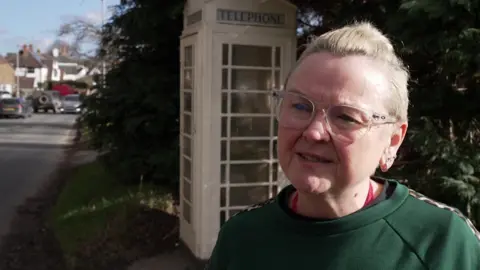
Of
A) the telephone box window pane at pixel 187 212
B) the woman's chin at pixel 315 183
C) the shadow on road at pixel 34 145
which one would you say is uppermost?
the woman's chin at pixel 315 183

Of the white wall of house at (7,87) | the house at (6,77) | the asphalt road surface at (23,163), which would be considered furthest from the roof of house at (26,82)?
the asphalt road surface at (23,163)

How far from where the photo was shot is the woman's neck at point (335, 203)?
172 centimetres

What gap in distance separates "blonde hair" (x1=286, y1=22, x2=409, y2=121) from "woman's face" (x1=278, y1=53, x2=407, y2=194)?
0.02m

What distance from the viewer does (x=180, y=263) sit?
6.32 m

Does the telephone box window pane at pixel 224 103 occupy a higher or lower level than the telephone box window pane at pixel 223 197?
higher

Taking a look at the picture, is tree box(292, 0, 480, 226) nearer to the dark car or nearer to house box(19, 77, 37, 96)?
the dark car

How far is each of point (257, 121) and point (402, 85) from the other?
406 centimetres

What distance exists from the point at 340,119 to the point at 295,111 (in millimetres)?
137

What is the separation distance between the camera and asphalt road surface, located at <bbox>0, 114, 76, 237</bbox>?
10.9m

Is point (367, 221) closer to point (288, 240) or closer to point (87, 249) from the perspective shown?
point (288, 240)

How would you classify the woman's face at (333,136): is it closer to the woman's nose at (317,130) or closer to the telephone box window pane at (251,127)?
the woman's nose at (317,130)

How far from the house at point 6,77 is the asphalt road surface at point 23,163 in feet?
216

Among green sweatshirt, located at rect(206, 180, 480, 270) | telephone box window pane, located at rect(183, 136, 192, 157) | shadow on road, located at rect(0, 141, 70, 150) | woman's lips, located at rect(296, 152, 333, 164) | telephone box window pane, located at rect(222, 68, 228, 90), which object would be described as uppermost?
telephone box window pane, located at rect(222, 68, 228, 90)

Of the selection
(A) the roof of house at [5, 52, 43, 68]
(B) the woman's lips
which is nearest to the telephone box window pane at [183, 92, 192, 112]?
(B) the woman's lips
